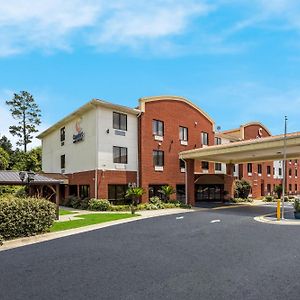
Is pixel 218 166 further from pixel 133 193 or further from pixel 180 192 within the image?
pixel 133 193

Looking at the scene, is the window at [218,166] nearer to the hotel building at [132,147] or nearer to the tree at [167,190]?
the hotel building at [132,147]

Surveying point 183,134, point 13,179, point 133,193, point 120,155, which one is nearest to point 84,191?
point 120,155

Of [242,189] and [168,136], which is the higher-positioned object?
[168,136]

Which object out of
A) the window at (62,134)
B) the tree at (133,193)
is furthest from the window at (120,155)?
the window at (62,134)

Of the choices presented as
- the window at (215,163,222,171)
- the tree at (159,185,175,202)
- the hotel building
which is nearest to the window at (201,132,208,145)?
the hotel building

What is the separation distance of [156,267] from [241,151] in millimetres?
19361

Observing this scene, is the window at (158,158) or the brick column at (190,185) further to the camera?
the brick column at (190,185)

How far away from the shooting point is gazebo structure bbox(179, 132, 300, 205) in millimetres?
22898

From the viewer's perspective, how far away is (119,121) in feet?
94.2

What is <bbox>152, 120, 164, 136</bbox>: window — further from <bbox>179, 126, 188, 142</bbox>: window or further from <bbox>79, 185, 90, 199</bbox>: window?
<bbox>79, 185, 90, 199</bbox>: window

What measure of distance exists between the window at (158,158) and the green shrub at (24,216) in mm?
16643

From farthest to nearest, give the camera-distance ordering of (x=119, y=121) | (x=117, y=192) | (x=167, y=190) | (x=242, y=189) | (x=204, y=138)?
(x=242, y=189)
(x=204, y=138)
(x=167, y=190)
(x=119, y=121)
(x=117, y=192)

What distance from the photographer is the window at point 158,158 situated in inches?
1209

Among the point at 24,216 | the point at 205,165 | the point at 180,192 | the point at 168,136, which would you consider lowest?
the point at 180,192
